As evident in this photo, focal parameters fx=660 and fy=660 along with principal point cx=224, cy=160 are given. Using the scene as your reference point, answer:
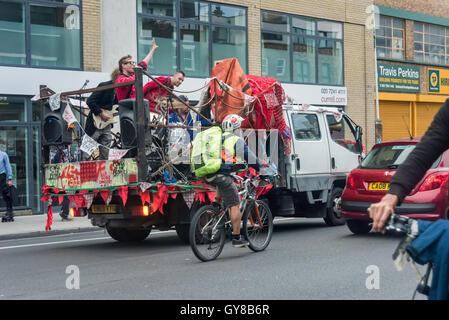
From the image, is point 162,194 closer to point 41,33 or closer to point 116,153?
point 116,153

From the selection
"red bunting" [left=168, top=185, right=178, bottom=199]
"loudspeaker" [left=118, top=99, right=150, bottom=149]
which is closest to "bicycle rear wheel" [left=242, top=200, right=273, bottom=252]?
"red bunting" [left=168, top=185, right=178, bottom=199]

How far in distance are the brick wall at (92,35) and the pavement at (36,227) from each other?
168 inches

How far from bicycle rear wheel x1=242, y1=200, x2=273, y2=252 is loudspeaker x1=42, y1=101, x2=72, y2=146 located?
312 cm

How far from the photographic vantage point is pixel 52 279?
7.33 meters

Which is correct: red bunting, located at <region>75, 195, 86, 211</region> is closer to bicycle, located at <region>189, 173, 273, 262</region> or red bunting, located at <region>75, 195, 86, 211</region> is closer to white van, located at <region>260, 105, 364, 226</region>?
bicycle, located at <region>189, 173, 273, 262</region>

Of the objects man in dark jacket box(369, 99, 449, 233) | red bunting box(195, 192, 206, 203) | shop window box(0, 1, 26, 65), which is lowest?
red bunting box(195, 192, 206, 203)

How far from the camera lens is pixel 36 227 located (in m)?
13.3

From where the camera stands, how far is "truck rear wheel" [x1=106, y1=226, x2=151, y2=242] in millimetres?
10594

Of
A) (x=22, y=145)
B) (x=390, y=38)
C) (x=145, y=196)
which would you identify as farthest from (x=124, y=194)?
(x=390, y=38)

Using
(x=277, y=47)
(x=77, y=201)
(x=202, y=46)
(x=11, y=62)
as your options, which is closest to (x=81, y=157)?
(x=77, y=201)

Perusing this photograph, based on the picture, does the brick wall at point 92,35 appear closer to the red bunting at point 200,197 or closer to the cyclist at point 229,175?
Answer: the red bunting at point 200,197

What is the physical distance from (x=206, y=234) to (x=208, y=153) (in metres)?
1.00

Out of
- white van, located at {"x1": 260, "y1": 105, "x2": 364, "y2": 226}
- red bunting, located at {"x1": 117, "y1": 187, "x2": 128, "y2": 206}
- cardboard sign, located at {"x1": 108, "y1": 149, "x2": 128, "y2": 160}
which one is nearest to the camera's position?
red bunting, located at {"x1": 117, "y1": 187, "x2": 128, "y2": 206}
